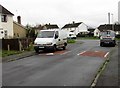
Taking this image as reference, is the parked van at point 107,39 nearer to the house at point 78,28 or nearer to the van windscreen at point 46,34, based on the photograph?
the van windscreen at point 46,34

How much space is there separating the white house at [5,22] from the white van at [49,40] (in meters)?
20.6

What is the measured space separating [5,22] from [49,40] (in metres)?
24.5

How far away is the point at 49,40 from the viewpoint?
94.3 ft

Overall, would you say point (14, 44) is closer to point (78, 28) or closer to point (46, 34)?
point (46, 34)

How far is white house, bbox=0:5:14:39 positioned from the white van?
67.5 ft

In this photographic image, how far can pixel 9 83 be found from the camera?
442 inches

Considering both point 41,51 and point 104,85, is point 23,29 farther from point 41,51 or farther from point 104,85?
point 104,85

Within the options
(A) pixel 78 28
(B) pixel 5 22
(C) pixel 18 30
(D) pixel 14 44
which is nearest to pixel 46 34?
(D) pixel 14 44

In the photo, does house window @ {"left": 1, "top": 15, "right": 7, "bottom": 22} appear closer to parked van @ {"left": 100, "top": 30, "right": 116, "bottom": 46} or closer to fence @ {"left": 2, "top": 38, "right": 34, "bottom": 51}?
parked van @ {"left": 100, "top": 30, "right": 116, "bottom": 46}

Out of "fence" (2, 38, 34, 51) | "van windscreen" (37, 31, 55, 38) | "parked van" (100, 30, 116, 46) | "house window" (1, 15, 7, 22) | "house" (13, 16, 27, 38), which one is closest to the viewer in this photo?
"van windscreen" (37, 31, 55, 38)

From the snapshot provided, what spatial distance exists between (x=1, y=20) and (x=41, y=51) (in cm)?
2216

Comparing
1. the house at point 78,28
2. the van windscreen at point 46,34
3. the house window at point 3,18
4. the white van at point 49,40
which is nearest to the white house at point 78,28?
the house at point 78,28

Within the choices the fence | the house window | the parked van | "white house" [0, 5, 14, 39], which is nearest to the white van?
the fence

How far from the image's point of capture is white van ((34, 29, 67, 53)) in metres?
28.4
